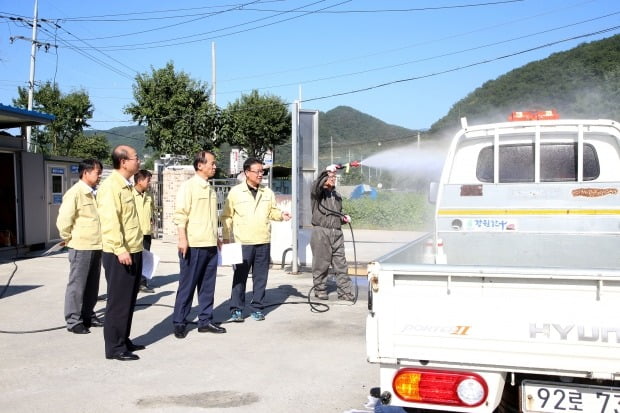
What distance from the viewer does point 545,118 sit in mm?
6492

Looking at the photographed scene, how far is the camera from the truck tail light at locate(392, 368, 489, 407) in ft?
9.91

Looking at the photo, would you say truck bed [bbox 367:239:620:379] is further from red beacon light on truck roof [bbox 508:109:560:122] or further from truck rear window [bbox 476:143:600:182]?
red beacon light on truck roof [bbox 508:109:560:122]

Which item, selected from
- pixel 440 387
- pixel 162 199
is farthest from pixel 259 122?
pixel 440 387

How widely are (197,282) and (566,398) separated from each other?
4331 millimetres

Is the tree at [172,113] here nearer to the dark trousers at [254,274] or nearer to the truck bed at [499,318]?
the dark trousers at [254,274]

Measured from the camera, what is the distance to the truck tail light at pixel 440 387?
3.02 metres

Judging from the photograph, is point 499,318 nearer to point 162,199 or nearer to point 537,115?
point 537,115

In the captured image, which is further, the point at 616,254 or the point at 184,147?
the point at 184,147

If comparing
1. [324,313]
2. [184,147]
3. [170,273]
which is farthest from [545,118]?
[184,147]

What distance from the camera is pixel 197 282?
6.41 meters

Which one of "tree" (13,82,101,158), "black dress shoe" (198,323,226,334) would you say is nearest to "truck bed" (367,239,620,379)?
"black dress shoe" (198,323,226,334)

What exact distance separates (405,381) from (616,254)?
9.10ft

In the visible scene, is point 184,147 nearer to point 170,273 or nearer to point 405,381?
point 170,273

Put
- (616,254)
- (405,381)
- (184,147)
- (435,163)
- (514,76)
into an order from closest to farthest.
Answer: (405,381)
(616,254)
(435,163)
(184,147)
(514,76)
